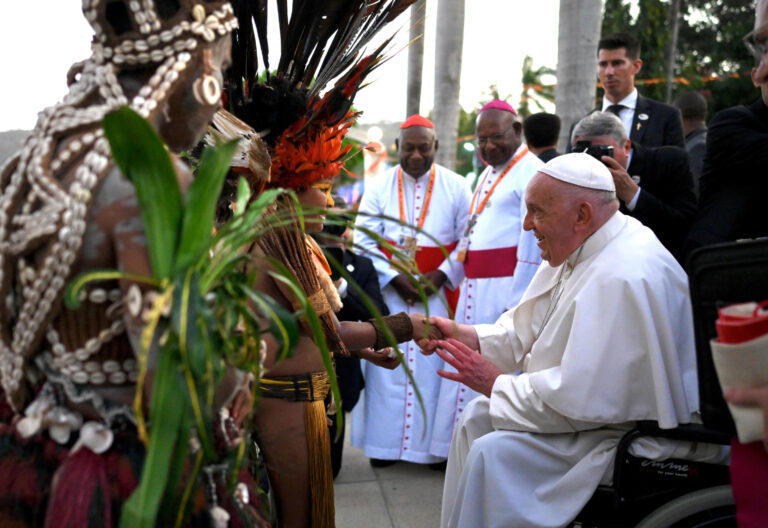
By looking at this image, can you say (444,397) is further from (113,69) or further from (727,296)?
(113,69)

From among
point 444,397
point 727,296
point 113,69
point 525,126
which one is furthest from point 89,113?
point 525,126

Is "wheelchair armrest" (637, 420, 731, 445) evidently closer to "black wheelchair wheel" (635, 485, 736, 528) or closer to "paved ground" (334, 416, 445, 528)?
"black wheelchair wheel" (635, 485, 736, 528)

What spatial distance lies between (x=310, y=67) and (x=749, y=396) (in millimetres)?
2008

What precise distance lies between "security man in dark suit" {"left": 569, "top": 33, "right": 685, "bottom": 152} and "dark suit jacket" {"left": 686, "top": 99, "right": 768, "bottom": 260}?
5.08ft

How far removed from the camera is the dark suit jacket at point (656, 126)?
4.90 metres

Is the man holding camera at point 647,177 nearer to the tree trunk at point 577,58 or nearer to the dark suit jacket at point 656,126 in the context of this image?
the dark suit jacket at point 656,126

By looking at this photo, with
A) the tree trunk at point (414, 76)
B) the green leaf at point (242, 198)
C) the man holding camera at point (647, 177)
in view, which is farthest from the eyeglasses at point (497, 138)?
the tree trunk at point (414, 76)

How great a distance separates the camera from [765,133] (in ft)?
10.5

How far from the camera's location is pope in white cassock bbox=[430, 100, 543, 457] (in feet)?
17.3

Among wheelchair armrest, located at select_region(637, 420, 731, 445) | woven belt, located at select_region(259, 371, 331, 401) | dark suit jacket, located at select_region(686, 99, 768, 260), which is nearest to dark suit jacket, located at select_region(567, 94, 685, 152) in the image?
dark suit jacket, located at select_region(686, 99, 768, 260)

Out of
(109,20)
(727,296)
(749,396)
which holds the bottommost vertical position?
(749,396)

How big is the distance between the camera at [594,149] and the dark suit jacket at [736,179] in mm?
711

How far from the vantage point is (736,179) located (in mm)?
3262

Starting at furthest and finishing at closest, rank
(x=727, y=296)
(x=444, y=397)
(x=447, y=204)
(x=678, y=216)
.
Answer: (x=447, y=204) → (x=444, y=397) → (x=678, y=216) → (x=727, y=296)
